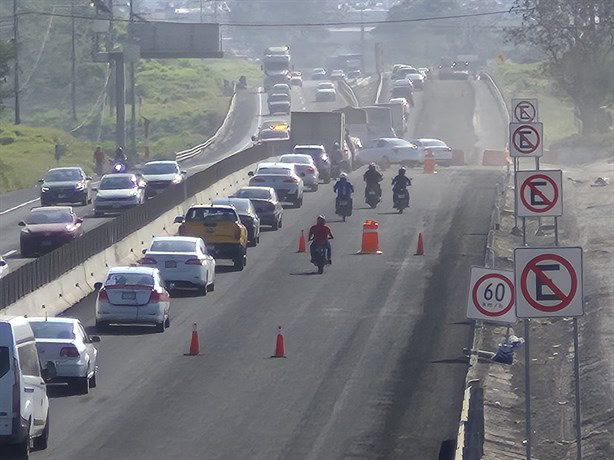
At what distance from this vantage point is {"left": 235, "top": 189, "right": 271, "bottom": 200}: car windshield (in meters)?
46.5

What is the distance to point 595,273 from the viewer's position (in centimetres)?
3953

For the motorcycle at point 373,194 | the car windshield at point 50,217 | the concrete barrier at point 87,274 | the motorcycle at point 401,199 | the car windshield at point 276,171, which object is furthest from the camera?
the car windshield at point 276,171

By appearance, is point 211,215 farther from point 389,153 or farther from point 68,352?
→ point 389,153

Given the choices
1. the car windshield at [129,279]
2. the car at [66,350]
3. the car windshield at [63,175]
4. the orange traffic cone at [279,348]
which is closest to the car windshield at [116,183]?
the car windshield at [63,175]

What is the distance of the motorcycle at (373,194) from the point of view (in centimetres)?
5209

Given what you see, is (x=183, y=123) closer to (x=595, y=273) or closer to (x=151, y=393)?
(x=595, y=273)

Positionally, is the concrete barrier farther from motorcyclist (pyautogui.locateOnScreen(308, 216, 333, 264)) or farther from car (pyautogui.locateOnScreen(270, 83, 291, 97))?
car (pyautogui.locateOnScreen(270, 83, 291, 97))

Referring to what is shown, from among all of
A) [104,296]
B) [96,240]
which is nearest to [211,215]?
[96,240]

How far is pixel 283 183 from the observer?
174ft

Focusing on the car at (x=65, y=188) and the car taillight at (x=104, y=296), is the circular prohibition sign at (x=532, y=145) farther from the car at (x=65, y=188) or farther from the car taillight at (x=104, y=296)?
the car at (x=65, y=188)

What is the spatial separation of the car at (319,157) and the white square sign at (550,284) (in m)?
47.6

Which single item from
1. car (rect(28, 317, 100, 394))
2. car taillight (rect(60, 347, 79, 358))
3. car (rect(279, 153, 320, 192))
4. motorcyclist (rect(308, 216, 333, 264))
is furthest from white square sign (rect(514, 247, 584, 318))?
car (rect(279, 153, 320, 192))

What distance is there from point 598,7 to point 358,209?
1910 inches

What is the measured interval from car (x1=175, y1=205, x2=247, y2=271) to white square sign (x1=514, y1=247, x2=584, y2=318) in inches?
975
